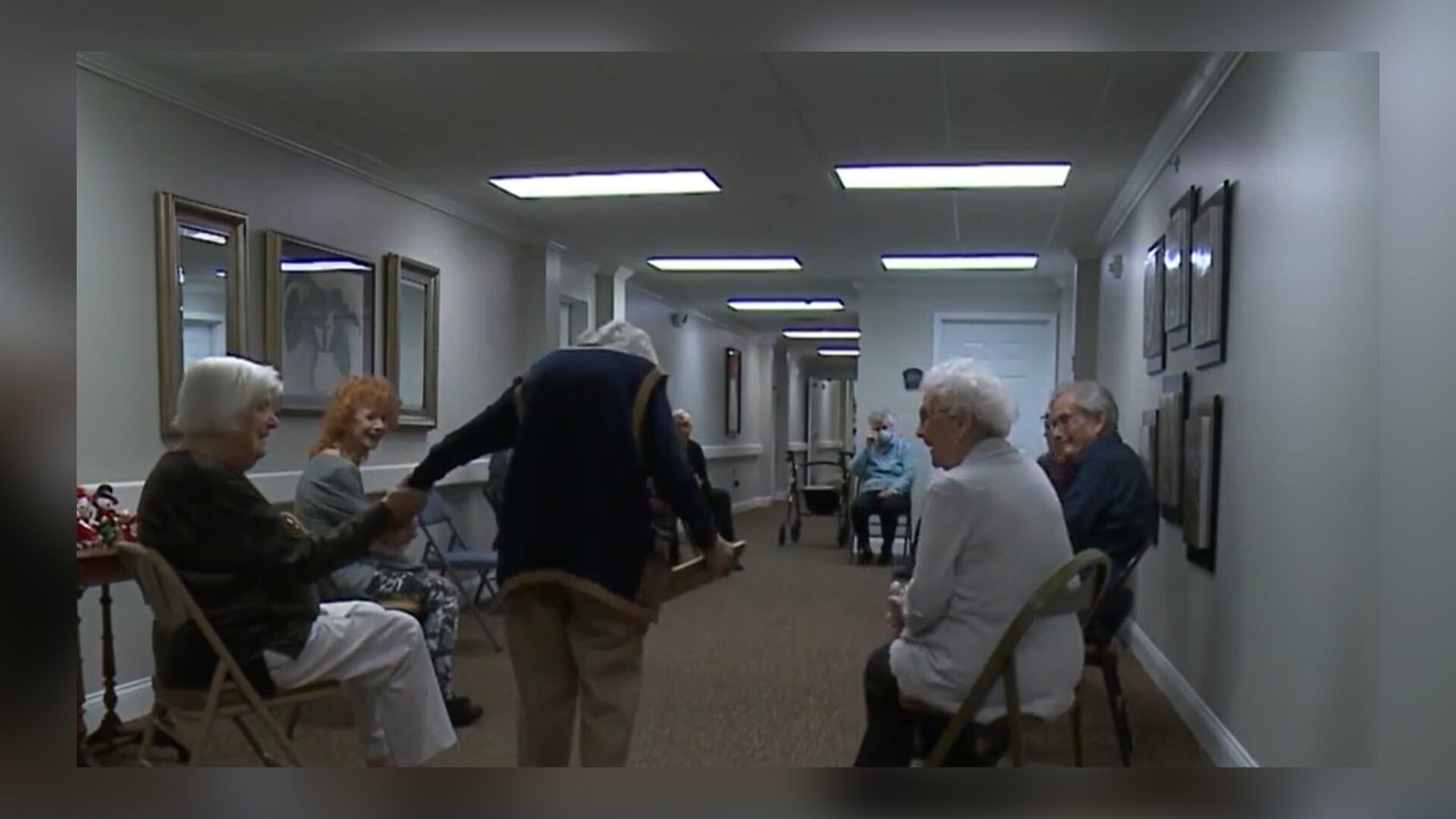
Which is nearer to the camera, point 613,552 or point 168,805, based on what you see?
point 613,552

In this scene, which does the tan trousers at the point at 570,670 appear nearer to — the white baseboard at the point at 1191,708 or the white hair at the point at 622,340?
the white hair at the point at 622,340

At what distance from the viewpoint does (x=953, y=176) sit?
258 centimetres

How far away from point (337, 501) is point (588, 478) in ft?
2.97

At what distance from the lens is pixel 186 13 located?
220 centimetres

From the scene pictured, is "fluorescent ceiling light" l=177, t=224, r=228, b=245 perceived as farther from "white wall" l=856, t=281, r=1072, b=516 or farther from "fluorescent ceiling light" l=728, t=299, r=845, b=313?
"white wall" l=856, t=281, r=1072, b=516

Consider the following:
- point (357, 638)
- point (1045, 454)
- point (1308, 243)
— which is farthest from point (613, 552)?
point (1308, 243)

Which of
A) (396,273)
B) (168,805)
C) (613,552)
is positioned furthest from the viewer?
(396,273)

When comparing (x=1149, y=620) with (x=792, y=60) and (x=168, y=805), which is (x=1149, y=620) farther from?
(x=168, y=805)

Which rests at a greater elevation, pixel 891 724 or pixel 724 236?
pixel 724 236

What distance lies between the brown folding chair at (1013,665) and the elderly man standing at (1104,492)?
53 cm

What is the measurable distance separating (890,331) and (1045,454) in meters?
0.53

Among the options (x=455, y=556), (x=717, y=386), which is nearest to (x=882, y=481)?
(x=717, y=386)

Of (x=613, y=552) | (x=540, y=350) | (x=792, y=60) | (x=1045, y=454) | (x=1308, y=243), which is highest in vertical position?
→ (x=792, y=60)

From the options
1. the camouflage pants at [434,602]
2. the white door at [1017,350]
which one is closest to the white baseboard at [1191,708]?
the white door at [1017,350]
